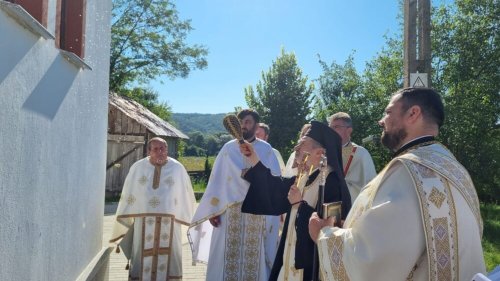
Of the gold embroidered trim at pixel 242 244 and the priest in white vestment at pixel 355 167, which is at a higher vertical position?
the priest in white vestment at pixel 355 167

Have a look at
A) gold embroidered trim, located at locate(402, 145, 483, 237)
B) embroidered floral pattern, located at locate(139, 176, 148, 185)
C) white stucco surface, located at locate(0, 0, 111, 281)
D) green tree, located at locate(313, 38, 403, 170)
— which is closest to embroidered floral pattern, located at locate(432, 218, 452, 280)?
gold embroidered trim, located at locate(402, 145, 483, 237)

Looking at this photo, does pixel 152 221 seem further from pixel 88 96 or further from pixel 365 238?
pixel 365 238

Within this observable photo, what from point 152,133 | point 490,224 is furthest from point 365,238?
point 152,133

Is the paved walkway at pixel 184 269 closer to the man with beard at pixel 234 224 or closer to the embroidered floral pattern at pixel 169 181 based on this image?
the man with beard at pixel 234 224

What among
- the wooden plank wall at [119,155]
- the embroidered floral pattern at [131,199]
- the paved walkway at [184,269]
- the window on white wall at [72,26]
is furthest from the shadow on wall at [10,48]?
the wooden plank wall at [119,155]

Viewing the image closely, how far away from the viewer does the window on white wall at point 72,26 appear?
4.47 m

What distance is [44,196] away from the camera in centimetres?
349

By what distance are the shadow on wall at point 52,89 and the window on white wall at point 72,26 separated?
0.21 meters

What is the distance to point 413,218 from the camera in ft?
8.45

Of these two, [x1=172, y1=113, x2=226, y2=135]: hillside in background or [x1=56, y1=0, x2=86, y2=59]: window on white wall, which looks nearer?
[x1=56, y1=0, x2=86, y2=59]: window on white wall

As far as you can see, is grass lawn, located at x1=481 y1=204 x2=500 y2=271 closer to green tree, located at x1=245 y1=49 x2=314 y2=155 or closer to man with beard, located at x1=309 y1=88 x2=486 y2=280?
man with beard, located at x1=309 y1=88 x2=486 y2=280

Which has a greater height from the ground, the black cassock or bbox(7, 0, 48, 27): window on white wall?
bbox(7, 0, 48, 27): window on white wall

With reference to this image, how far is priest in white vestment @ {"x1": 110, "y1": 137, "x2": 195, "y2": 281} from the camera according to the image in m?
7.07

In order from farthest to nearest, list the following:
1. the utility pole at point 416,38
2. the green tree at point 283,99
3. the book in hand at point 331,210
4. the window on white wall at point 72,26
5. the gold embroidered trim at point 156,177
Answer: the green tree at point 283,99 < the utility pole at point 416,38 < the gold embroidered trim at point 156,177 < the window on white wall at point 72,26 < the book in hand at point 331,210
